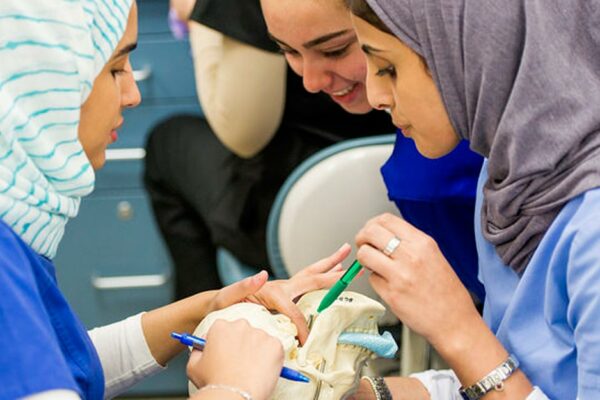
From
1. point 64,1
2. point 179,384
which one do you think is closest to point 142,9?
point 179,384

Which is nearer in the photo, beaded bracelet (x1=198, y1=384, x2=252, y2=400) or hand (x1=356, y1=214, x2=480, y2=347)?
beaded bracelet (x1=198, y1=384, x2=252, y2=400)

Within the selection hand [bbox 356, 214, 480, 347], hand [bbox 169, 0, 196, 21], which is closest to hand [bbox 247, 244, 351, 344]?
hand [bbox 356, 214, 480, 347]

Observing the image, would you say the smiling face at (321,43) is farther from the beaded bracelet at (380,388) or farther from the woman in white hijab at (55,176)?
the beaded bracelet at (380,388)

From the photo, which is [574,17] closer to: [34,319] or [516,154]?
[516,154]

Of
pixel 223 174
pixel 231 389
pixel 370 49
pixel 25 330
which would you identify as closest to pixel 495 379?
pixel 231 389

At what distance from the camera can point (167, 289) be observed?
8.55 feet

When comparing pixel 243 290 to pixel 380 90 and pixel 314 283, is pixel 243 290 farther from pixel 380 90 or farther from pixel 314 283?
pixel 380 90

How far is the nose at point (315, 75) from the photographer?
1.45 m

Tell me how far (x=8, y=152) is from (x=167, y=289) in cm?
172

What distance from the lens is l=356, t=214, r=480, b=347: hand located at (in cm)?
109

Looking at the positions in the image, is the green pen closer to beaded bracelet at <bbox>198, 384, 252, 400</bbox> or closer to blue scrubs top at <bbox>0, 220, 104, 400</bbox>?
beaded bracelet at <bbox>198, 384, 252, 400</bbox>

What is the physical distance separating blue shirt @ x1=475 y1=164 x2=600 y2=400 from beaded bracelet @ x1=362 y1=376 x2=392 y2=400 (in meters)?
0.18

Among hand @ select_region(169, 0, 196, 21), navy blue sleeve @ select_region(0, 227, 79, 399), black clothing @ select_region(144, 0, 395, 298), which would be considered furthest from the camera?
hand @ select_region(169, 0, 196, 21)

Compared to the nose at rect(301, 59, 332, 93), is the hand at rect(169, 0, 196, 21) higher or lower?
lower
